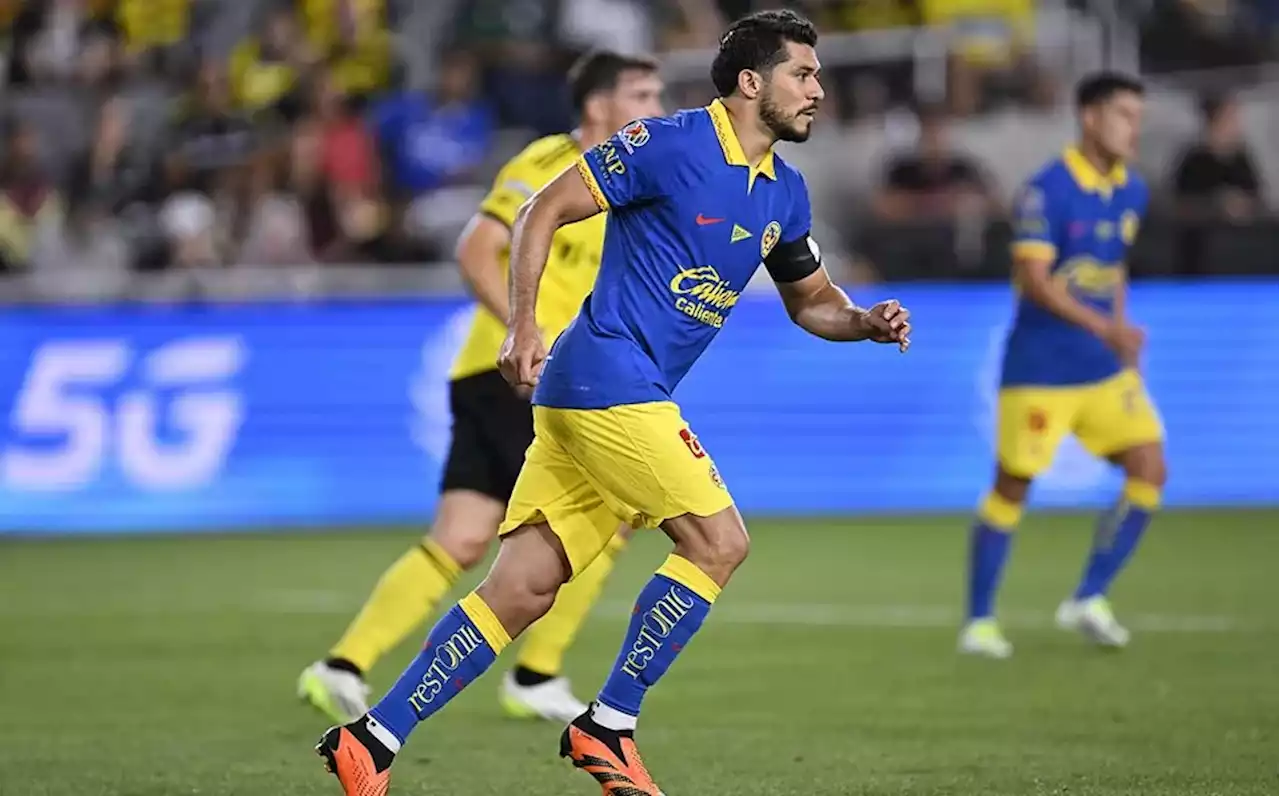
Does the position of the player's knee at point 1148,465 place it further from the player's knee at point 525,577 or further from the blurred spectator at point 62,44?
the blurred spectator at point 62,44

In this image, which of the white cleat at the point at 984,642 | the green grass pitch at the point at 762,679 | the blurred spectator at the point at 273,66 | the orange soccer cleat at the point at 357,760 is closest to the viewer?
the orange soccer cleat at the point at 357,760

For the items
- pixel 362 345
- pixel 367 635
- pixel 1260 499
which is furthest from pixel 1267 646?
pixel 362 345

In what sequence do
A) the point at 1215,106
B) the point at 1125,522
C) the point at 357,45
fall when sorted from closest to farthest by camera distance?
1. the point at 1125,522
2. the point at 1215,106
3. the point at 357,45

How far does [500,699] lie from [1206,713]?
2.60 meters

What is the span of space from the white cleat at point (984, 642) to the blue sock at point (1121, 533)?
0.61m

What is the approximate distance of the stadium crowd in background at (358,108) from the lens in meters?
17.1

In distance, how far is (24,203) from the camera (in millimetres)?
17562

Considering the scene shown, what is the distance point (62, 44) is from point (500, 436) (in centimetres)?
1279

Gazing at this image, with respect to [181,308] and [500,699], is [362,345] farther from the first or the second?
[500,699]

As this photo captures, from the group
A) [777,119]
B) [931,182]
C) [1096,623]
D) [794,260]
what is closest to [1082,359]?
[1096,623]

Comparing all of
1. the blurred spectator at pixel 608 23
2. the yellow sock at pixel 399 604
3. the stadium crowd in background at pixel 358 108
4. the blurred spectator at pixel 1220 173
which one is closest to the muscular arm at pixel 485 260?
the yellow sock at pixel 399 604

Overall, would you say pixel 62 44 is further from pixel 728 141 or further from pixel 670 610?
pixel 670 610

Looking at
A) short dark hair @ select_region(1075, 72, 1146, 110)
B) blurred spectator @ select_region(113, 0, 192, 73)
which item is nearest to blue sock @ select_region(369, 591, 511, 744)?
short dark hair @ select_region(1075, 72, 1146, 110)

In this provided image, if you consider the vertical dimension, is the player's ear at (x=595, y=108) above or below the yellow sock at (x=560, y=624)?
above
